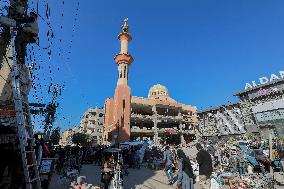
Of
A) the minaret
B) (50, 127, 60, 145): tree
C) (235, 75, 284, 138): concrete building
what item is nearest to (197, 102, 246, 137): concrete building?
(235, 75, 284, 138): concrete building

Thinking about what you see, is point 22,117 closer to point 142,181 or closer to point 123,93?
point 142,181

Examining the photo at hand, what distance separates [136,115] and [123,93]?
6.53 metres

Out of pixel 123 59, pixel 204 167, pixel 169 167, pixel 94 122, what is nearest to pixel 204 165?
pixel 204 167

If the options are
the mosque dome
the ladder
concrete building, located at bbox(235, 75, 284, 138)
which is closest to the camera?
the ladder

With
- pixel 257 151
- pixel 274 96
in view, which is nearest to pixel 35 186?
pixel 257 151

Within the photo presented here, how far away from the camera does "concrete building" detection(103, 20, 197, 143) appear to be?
49219mm

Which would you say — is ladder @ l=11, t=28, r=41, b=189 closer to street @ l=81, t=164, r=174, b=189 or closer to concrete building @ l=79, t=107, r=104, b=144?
street @ l=81, t=164, r=174, b=189

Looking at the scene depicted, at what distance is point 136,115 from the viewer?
54031 mm

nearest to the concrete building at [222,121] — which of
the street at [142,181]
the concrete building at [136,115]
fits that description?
the concrete building at [136,115]

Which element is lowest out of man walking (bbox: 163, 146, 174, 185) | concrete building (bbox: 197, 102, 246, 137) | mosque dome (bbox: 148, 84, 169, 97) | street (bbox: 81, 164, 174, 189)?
street (bbox: 81, 164, 174, 189)

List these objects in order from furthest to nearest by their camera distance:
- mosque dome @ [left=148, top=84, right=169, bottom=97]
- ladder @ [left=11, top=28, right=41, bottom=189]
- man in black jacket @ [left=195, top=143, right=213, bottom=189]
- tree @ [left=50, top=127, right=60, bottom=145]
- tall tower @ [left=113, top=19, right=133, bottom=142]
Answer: mosque dome @ [left=148, top=84, right=169, bottom=97]
tall tower @ [left=113, top=19, right=133, bottom=142]
tree @ [left=50, top=127, right=60, bottom=145]
man in black jacket @ [left=195, top=143, right=213, bottom=189]
ladder @ [left=11, top=28, right=41, bottom=189]

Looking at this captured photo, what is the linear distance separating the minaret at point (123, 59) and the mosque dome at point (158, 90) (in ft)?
74.1

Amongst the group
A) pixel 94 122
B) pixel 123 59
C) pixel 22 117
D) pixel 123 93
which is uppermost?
pixel 123 59

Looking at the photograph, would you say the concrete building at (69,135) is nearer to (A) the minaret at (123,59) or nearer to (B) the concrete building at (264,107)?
(A) the minaret at (123,59)
